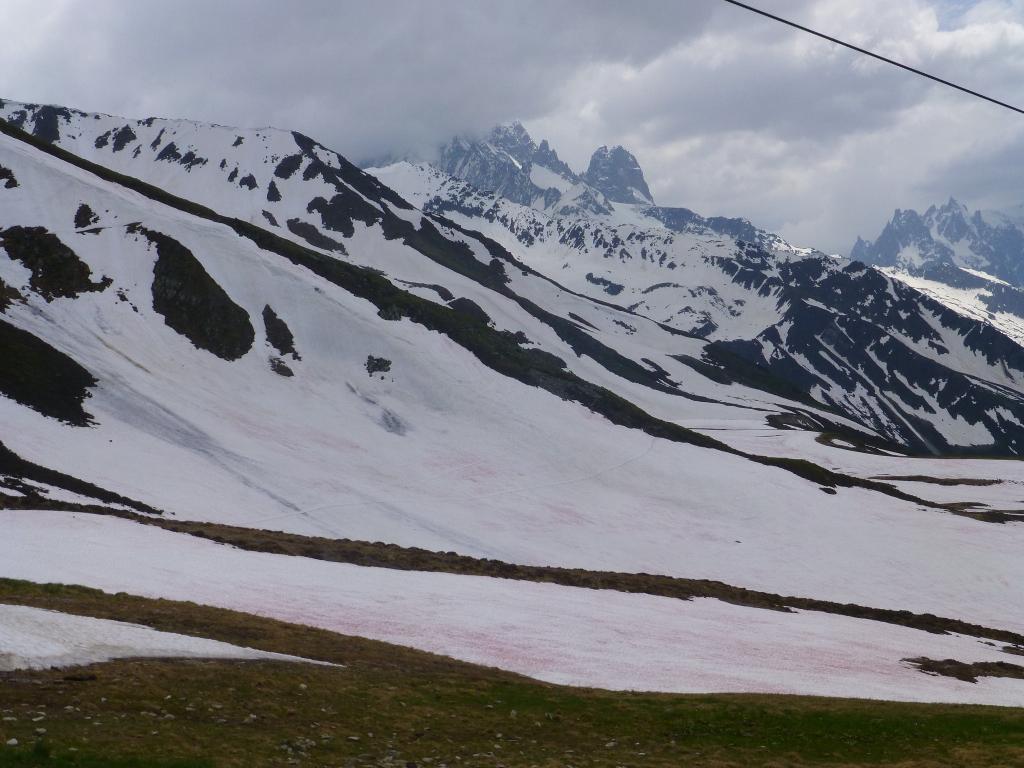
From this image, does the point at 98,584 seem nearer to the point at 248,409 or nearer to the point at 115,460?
the point at 115,460

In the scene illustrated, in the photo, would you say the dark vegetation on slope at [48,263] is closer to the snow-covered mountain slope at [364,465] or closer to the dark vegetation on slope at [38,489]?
the snow-covered mountain slope at [364,465]

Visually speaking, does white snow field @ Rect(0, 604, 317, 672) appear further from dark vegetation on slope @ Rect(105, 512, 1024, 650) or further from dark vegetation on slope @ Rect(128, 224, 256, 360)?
dark vegetation on slope @ Rect(128, 224, 256, 360)

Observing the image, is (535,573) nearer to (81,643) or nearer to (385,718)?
(385,718)

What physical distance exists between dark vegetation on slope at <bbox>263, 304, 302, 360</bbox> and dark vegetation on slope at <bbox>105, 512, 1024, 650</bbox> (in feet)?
134

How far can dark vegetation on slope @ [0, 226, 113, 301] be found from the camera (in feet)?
258

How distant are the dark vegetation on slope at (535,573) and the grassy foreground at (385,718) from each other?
18215mm

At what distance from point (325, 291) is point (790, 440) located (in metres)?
99.6

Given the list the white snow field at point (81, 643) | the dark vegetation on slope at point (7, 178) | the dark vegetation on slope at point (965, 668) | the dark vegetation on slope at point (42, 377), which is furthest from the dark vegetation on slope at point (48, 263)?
the dark vegetation on slope at point (965, 668)

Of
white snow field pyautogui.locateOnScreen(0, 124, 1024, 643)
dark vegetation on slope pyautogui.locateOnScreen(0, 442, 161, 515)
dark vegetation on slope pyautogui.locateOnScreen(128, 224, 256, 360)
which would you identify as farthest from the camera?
dark vegetation on slope pyautogui.locateOnScreen(128, 224, 256, 360)

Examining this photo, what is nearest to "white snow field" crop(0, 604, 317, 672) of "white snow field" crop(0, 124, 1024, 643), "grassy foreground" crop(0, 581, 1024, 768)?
"grassy foreground" crop(0, 581, 1024, 768)

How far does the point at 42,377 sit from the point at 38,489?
19040 millimetres

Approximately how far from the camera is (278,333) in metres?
95.2

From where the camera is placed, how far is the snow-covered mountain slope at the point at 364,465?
40594 mm

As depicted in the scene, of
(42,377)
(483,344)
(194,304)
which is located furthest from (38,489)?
(483,344)
